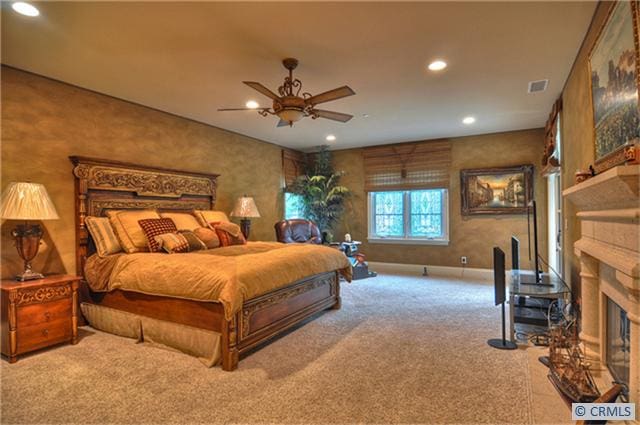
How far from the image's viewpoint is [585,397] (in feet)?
6.64

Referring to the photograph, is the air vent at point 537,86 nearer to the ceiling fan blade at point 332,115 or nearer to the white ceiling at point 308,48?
the white ceiling at point 308,48

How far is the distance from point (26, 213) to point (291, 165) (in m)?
4.78

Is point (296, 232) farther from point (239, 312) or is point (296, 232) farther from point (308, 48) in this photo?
point (308, 48)

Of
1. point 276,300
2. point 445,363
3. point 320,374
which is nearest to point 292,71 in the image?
point 276,300

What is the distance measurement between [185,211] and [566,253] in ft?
15.8

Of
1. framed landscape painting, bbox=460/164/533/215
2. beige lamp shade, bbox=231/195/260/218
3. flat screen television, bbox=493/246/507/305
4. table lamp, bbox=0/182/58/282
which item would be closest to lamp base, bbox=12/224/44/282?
table lamp, bbox=0/182/58/282

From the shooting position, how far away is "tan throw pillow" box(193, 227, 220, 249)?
4.09 m

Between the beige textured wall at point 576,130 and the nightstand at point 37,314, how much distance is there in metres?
4.55

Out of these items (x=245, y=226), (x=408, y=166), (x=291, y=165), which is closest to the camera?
(x=245, y=226)

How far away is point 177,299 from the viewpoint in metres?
2.89

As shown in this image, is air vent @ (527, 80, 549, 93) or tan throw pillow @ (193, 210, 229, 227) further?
tan throw pillow @ (193, 210, 229, 227)

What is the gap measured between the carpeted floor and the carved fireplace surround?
0.56 metres

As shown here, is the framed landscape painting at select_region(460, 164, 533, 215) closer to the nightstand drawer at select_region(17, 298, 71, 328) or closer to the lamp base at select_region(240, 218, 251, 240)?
the lamp base at select_region(240, 218, 251, 240)

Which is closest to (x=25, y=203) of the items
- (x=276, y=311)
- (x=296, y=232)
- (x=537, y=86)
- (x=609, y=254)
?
(x=276, y=311)
